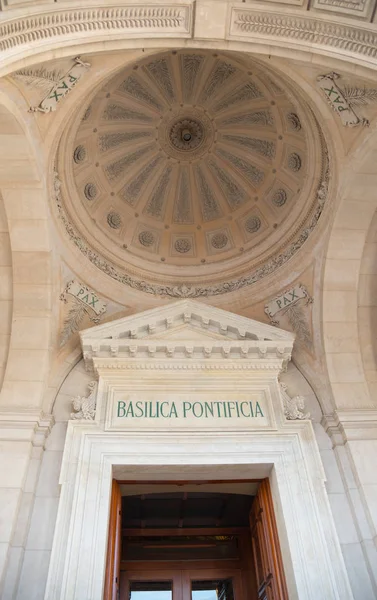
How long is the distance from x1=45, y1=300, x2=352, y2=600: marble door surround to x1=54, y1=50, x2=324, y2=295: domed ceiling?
79.6 inches

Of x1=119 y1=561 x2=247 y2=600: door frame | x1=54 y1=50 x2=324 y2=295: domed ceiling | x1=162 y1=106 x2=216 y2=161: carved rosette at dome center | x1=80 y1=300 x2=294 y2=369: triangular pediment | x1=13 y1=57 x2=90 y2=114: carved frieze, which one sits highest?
x1=162 y1=106 x2=216 y2=161: carved rosette at dome center

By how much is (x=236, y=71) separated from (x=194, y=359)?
5999mm

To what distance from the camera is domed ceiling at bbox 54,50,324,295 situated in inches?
398

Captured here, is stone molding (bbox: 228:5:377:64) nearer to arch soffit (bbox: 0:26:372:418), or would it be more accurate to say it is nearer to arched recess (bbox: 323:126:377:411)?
arch soffit (bbox: 0:26:372:418)

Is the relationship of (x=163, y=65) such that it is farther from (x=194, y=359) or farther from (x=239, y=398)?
(x=239, y=398)

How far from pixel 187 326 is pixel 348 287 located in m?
2.96

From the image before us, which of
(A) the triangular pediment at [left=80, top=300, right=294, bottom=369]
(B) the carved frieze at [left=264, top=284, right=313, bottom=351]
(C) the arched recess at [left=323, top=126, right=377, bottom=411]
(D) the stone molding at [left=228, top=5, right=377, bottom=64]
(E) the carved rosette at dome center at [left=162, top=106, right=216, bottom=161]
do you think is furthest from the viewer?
(E) the carved rosette at dome center at [left=162, top=106, right=216, bottom=161]

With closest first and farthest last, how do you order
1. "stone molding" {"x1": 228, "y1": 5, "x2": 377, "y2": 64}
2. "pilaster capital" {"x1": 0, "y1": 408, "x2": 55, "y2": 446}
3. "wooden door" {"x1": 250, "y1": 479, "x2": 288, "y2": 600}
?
"stone molding" {"x1": 228, "y1": 5, "x2": 377, "y2": 64} → "wooden door" {"x1": 250, "y1": 479, "x2": 288, "y2": 600} → "pilaster capital" {"x1": 0, "y1": 408, "x2": 55, "y2": 446}

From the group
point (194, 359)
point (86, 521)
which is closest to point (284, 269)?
point (194, 359)

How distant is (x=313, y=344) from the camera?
9.06m

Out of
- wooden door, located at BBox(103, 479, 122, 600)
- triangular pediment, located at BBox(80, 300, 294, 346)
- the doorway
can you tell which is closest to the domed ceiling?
triangular pediment, located at BBox(80, 300, 294, 346)

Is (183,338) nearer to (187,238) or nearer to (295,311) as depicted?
(295,311)

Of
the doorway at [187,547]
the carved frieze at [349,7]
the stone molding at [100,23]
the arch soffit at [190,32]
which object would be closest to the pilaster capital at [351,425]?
the doorway at [187,547]

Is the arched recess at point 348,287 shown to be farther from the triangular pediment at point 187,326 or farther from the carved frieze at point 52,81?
the carved frieze at point 52,81
